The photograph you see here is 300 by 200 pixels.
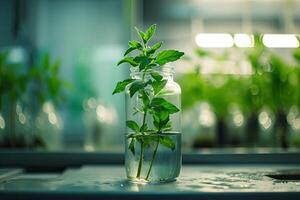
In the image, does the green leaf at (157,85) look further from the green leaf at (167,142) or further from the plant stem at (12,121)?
the plant stem at (12,121)

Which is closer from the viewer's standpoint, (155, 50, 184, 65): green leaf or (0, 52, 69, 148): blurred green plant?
(155, 50, 184, 65): green leaf

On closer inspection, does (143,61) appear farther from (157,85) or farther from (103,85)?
(103,85)

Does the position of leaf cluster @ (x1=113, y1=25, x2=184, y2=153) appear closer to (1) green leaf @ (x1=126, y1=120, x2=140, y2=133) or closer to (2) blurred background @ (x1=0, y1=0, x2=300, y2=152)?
(1) green leaf @ (x1=126, y1=120, x2=140, y2=133)

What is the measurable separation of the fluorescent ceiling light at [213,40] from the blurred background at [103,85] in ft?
4.72

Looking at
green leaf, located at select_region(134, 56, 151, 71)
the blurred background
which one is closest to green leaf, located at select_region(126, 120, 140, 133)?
green leaf, located at select_region(134, 56, 151, 71)

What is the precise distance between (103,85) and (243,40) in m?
0.79

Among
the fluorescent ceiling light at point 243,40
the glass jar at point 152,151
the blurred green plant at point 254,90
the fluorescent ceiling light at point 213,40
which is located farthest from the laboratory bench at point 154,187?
the fluorescent ceiling light at point 213,40

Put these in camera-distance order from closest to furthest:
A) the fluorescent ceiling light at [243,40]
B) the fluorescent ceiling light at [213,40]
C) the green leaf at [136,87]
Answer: the green leaf at [136,87]
the fluorescent ceiling light at [243,40]
the fluorescent ceiling light at [213,40]

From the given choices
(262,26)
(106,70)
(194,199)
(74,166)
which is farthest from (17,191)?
(262,26)

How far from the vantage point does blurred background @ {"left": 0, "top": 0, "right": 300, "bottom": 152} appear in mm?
1971

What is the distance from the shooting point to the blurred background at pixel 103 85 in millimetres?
1971

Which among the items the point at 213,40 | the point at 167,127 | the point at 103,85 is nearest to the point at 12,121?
the point at 103,85

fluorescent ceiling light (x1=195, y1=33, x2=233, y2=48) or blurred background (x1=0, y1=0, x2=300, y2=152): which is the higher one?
fluorescent ceiling light (x1=195, y1=33, x2=233, y2=48)

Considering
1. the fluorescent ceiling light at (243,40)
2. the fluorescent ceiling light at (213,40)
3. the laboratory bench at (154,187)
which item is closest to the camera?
the laboratory bench at (154,187)
